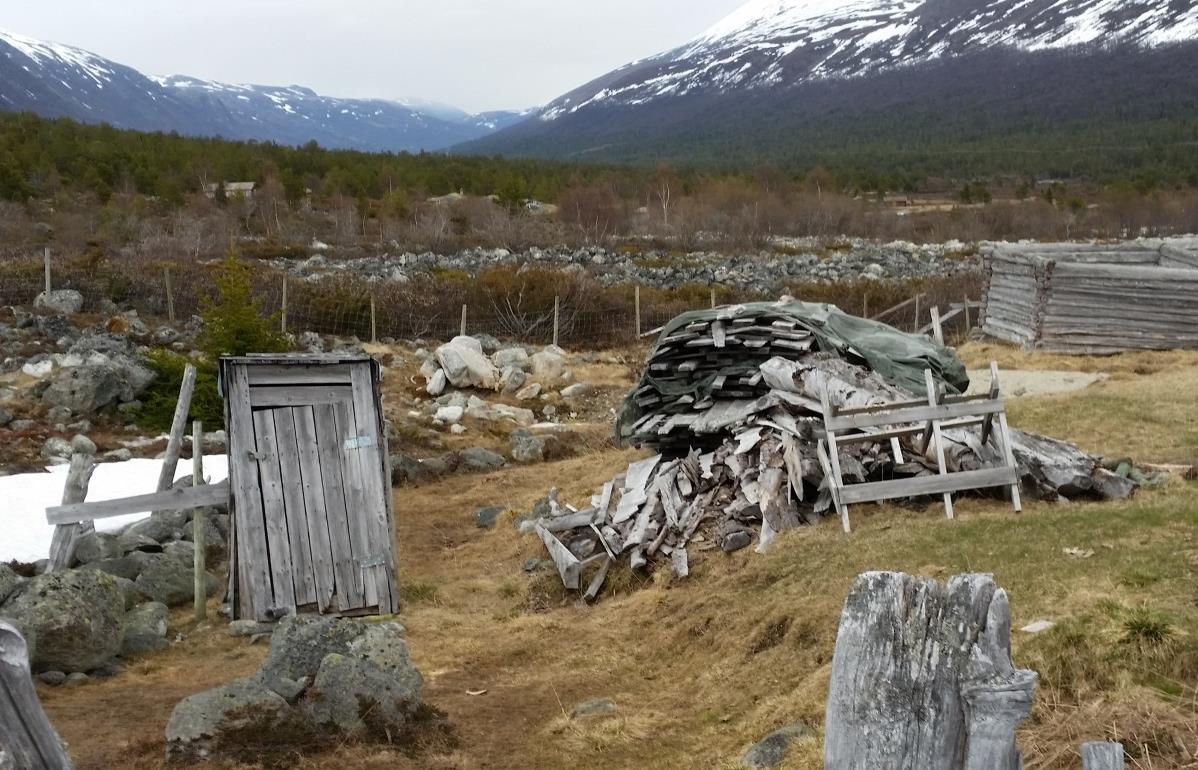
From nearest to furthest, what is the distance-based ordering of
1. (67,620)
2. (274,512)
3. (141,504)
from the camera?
(67,620), (141,504), (274,512)

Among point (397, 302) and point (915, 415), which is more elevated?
point (915, 415)

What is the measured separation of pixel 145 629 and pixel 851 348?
24.3 feet

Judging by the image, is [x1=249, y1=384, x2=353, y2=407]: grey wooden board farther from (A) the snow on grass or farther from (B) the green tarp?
(B) the green tarp

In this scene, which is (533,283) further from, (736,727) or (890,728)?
(890,728)

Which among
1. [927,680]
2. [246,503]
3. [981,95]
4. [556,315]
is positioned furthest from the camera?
[981,95]

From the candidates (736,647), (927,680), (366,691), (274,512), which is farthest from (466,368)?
(927,680)

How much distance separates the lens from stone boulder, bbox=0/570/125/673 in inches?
291

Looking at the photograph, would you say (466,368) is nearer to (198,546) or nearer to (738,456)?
(738,456)

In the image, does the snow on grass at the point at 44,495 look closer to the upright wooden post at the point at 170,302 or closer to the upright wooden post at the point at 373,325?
the upright wooden post at the point at 373,325

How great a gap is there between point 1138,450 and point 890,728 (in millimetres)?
9438

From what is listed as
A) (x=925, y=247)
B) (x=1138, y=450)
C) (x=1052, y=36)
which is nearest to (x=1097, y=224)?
(x=925, y=247)

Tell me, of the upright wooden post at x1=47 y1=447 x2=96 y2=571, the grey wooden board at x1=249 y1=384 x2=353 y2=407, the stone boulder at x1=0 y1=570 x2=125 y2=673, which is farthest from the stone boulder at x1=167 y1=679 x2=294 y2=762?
the grey wooden board at x1=249 y1=384 x2=353 y2=407

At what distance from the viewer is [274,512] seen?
30.2ft

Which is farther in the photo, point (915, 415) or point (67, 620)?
point (915, 415)
